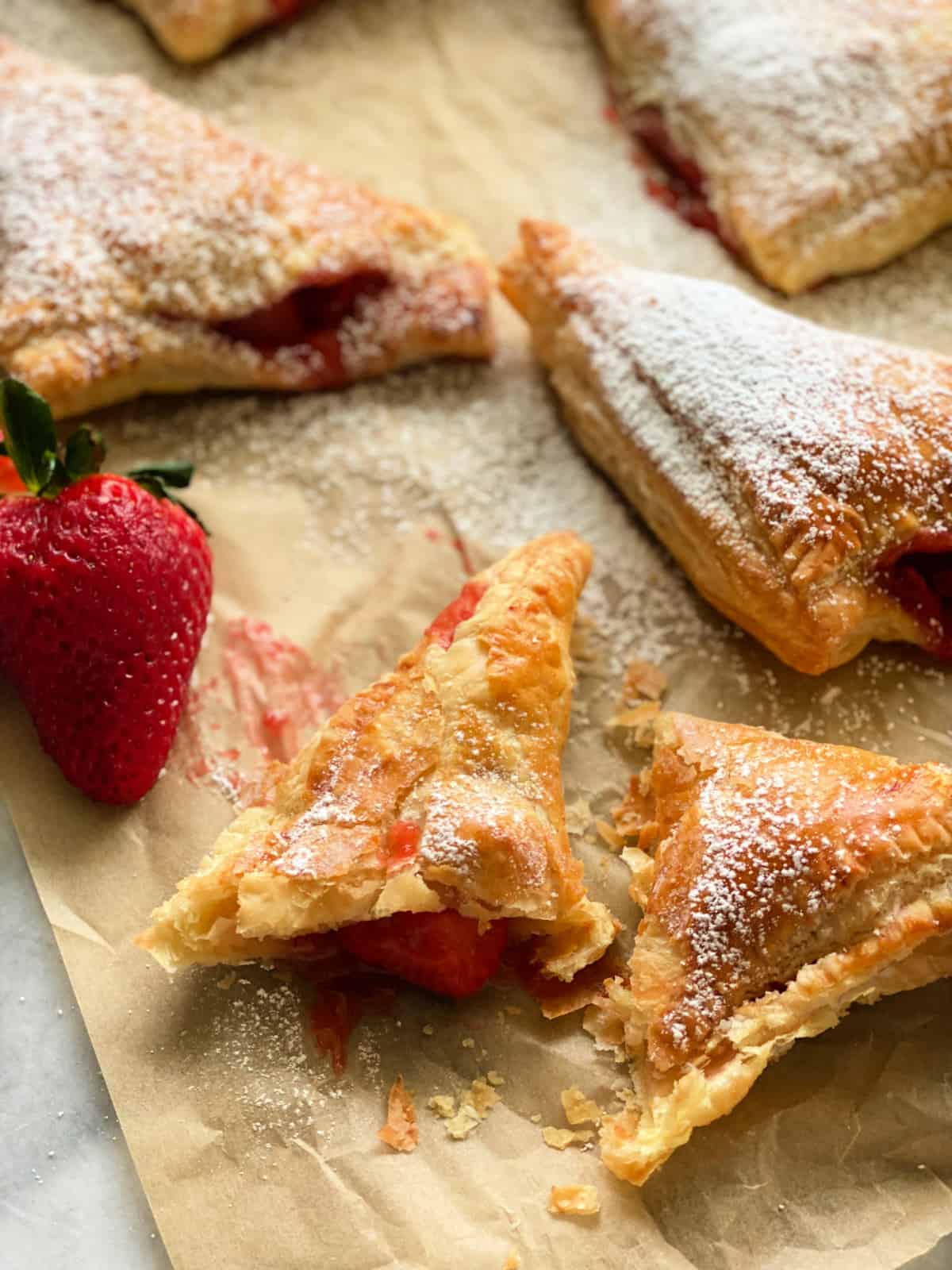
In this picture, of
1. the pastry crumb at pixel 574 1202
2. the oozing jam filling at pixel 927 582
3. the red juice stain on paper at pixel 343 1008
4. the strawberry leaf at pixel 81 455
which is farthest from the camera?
the oozing jam filling at pixel 927 582

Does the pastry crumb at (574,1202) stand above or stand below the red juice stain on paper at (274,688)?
below

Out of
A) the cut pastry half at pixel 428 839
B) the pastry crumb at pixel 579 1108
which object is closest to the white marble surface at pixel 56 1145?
the cut pastry half at pixel 428 839

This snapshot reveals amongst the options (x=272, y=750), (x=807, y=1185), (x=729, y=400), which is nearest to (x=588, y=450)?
(x=729, y=400)

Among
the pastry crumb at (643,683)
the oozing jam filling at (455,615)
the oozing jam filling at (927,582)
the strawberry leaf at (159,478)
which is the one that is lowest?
the pastry crumb at (643,683)

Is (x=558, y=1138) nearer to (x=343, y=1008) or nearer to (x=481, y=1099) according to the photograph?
(x=481, y=1099)

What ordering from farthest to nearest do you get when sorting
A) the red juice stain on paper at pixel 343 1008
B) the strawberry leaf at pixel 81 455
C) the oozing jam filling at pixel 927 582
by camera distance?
the oozing jam filling at pixel 927 582 → the strawberry leaf at pixel 81 455 → the red juice stain on paper at pixel 343 1008

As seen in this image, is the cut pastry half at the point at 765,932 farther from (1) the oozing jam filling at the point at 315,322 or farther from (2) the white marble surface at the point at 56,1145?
(1) the oozing jam filling at the point at 315,322

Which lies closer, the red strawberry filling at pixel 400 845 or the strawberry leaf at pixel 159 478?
the red strawberry filling at pixel 400 845

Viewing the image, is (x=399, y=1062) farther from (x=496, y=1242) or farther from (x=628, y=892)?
(x=628, y=892)

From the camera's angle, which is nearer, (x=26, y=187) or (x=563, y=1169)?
(x=563, y=1169)
